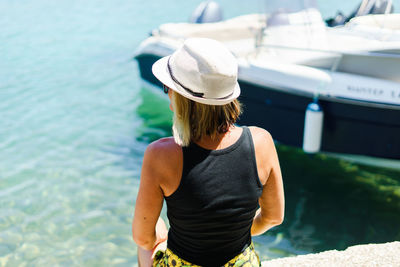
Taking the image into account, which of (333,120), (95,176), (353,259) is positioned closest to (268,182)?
(353,259)

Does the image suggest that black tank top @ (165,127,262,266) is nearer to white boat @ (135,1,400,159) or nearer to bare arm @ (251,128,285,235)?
bare arm @ (251,128,285,235)

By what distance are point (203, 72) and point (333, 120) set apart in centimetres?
316

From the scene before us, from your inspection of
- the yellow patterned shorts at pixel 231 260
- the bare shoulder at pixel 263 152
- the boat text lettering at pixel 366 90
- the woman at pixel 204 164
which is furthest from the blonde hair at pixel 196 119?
Result: the boat text lettering at pixel 366 90

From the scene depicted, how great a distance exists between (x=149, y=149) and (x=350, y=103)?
311cm

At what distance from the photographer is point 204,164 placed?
4.58ft

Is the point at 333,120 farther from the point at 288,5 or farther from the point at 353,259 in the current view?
the point at 353,259

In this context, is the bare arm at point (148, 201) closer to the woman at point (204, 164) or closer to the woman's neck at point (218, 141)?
the woman at point (204, 164)

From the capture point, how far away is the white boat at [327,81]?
13.1ft

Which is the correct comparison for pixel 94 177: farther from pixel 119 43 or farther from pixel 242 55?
pixel 119 43

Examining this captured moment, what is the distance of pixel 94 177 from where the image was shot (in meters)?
4.93

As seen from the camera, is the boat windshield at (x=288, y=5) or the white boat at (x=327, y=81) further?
the boat windshield at (x=288, y=5)

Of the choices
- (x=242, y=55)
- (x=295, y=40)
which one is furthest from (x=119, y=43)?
(x=295, y=40)

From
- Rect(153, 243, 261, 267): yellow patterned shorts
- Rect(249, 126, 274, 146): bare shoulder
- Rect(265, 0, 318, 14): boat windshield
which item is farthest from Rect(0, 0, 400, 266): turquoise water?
Rect(249, 126, 274, 146): bare shoulder

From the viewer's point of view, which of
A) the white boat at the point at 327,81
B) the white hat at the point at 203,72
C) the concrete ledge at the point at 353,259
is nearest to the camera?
the white hat at the point at 203,72
